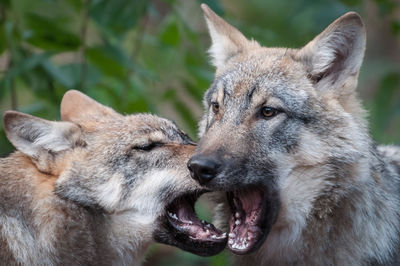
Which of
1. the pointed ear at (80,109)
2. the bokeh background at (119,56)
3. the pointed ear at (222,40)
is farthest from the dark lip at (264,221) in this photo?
the bokeh background at (119,56)

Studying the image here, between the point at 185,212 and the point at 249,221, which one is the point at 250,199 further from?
the point at 185,212

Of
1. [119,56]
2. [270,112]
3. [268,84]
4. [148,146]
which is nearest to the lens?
[270,112]

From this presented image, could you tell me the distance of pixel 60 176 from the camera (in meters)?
5.33

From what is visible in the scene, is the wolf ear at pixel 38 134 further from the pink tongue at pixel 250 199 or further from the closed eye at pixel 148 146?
the pink tongue at pixel 250 199

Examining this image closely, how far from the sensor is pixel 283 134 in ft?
16.9

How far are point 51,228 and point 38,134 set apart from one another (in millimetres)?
769

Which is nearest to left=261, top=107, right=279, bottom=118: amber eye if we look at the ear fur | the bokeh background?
the ear fur

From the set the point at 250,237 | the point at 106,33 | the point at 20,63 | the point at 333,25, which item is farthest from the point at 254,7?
the point at 250,237

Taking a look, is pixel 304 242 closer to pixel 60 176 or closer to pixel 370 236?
pixel 370 236

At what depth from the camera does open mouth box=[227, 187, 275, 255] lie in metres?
5.11

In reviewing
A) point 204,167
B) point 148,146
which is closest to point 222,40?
point 148,146

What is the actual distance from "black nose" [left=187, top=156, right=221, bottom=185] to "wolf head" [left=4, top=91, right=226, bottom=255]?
19.9 inches

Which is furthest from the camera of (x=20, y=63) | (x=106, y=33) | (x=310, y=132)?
(x=106, y=33)

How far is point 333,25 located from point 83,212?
2535mm
